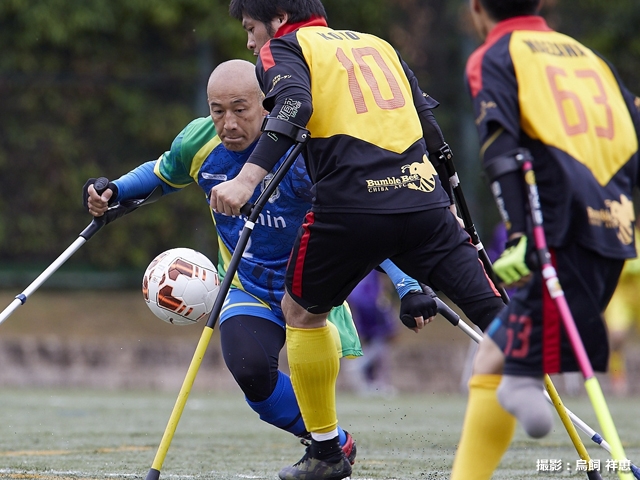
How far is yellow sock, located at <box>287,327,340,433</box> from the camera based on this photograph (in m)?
4.82

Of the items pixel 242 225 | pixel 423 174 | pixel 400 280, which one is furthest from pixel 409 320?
pixel 242 225

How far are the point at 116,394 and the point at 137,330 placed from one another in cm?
122

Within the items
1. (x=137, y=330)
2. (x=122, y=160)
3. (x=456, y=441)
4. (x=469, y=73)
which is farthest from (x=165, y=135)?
(x=469, y=73)

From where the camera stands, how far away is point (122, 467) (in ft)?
18.5

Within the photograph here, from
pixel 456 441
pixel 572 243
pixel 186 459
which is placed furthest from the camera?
pixel 456 441

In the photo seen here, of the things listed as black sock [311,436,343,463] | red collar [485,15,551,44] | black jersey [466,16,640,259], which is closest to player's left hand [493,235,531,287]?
black jersey [466,16,640,259]

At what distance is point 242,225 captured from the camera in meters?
5.41

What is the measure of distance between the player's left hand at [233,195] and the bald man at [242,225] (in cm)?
103

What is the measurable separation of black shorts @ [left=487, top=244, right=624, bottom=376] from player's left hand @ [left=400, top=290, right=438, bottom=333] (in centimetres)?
142

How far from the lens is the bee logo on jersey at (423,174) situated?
4434mm

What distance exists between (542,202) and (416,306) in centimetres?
152

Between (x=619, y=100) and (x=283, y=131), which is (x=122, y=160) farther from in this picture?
(x=619, y=100)

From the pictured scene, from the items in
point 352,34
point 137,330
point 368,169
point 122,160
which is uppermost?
Answer: point 352,34

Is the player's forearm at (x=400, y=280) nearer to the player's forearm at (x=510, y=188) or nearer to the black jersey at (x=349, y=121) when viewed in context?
the black jersey at (x=349, y=121)
